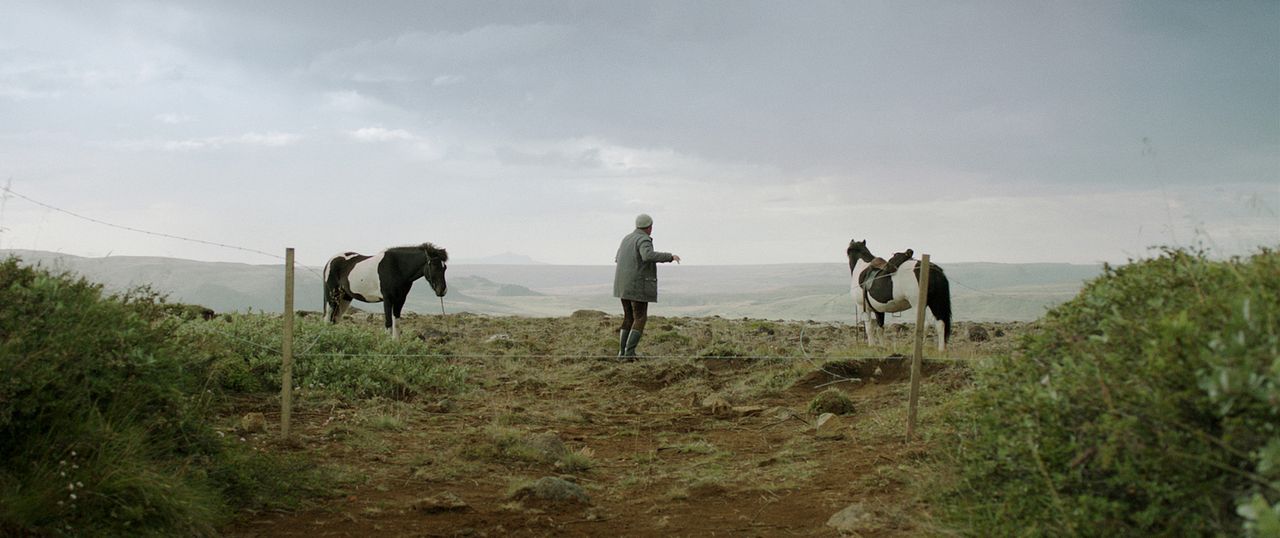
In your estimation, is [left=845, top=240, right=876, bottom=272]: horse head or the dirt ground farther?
[left=845, top=240, right=876, bottom=272]: horse head

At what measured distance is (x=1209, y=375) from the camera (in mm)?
2945

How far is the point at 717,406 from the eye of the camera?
369 inches

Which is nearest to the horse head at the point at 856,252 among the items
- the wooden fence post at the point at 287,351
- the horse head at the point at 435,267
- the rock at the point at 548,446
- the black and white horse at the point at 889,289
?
the black and white horse at the point at 889,289

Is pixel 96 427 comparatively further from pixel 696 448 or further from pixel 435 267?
pixel 435 267

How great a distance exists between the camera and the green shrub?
8.86 metres

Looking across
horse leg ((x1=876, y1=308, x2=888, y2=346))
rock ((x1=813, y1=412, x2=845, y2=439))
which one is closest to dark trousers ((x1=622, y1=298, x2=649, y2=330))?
horse leg ((x1=876, y1=308, x2=888, y2=346))

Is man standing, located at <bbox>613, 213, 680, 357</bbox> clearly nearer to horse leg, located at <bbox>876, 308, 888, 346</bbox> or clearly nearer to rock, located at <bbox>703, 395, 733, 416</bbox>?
rock, located at <bbox>703, 395, 733, 416</bbox>

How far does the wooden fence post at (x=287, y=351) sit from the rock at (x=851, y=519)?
14.3 feet

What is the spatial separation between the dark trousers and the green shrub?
2.72 metres

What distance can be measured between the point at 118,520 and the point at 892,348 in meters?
9.20

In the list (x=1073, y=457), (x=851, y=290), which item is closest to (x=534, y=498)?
(x=1073, y=457)

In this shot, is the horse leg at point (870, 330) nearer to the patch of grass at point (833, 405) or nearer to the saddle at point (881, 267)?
the saddle at point (881, 267)

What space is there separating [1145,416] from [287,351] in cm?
630

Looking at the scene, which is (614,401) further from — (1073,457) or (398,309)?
(1073,457)
